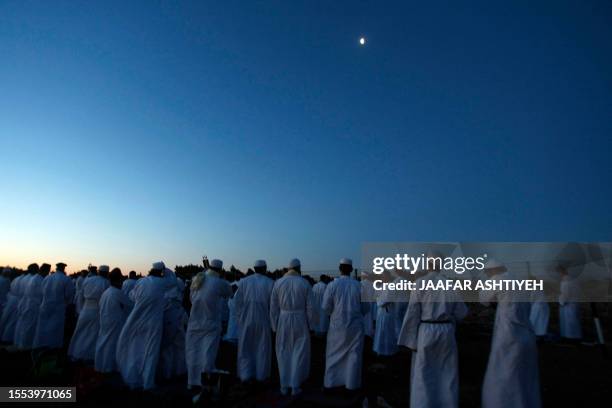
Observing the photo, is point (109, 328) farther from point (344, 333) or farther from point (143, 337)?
point (344, 333)

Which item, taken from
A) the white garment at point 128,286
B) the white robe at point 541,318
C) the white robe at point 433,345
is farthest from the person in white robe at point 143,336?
the white robe at point 541,318

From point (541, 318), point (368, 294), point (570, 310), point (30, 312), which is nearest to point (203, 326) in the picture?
point (368, 294)

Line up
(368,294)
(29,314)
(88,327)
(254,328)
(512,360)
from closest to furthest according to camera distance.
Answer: (512,360) < (254,328) < (368,294) < (88,327) < (29,314)

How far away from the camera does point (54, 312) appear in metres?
9.27

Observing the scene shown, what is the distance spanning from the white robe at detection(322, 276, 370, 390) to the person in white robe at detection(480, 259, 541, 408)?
2.02 meters

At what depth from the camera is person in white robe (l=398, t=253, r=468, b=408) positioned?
16.8 ft

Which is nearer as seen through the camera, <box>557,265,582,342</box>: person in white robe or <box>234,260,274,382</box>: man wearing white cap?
<box>234,260,274,382</box>: man wearing white cap

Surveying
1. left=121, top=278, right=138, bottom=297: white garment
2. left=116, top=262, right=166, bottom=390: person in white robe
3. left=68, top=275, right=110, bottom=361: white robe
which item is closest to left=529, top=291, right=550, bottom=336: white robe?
left=116, top=262, right=166, bottom=390: person in white robe

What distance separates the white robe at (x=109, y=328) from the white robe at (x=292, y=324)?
2878 mm

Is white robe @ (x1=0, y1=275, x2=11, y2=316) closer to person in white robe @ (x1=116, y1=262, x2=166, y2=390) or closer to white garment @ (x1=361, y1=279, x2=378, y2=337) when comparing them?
person in white robe @ (x1=116, y1=262, x2=166, y2=390)

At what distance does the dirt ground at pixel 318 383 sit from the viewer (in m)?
5.87

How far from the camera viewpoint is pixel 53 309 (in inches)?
365

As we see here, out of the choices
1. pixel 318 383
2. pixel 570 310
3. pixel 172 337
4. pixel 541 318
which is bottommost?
pixel 318 383

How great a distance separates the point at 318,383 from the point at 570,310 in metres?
8.43
